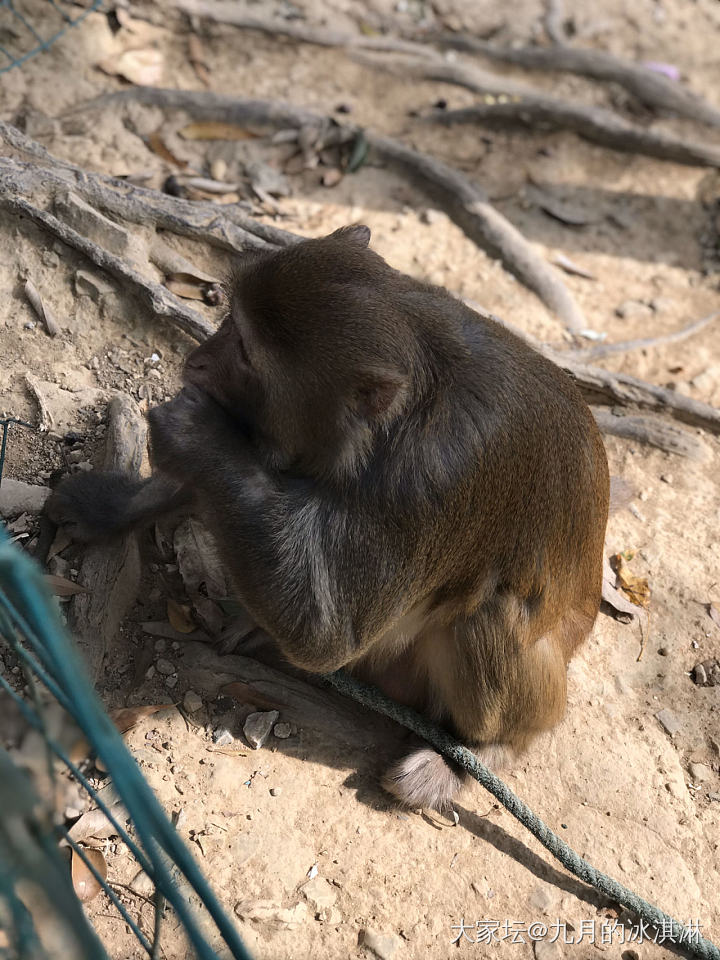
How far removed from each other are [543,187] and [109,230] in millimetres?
4004

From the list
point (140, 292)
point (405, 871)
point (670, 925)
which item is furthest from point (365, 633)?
point (140, 292)

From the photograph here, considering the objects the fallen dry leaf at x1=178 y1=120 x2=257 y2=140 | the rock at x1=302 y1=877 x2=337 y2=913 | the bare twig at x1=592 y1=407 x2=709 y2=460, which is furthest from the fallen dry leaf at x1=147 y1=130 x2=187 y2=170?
the rock at x1=302 y1=877 x2=337 y2=913

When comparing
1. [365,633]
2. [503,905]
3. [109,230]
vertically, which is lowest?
[503,905]

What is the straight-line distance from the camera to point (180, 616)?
3.76 m

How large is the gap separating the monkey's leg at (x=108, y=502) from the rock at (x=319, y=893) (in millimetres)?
1627

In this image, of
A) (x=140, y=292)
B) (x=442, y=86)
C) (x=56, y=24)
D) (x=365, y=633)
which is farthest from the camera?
(x=442, y=86)

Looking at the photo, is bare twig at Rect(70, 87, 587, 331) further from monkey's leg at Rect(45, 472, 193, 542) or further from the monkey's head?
monkey's leg at Rect(45, 472, 193, 542)

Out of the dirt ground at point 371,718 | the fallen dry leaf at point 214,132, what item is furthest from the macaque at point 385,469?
the fallen dry leaf at point 214,132

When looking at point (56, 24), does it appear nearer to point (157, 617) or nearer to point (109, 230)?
point (109, 230)

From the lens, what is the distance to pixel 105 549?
3.65 meters

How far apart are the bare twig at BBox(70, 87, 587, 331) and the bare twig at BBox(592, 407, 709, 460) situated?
3.53 feet

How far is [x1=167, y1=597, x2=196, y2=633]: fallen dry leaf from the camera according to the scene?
3.73 meters

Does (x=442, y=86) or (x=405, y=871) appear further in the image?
(x=442, y=86)

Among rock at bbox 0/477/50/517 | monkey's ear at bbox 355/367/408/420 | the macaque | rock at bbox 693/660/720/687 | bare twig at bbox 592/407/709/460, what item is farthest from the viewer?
bare twig at bbox 592/407/709/460
